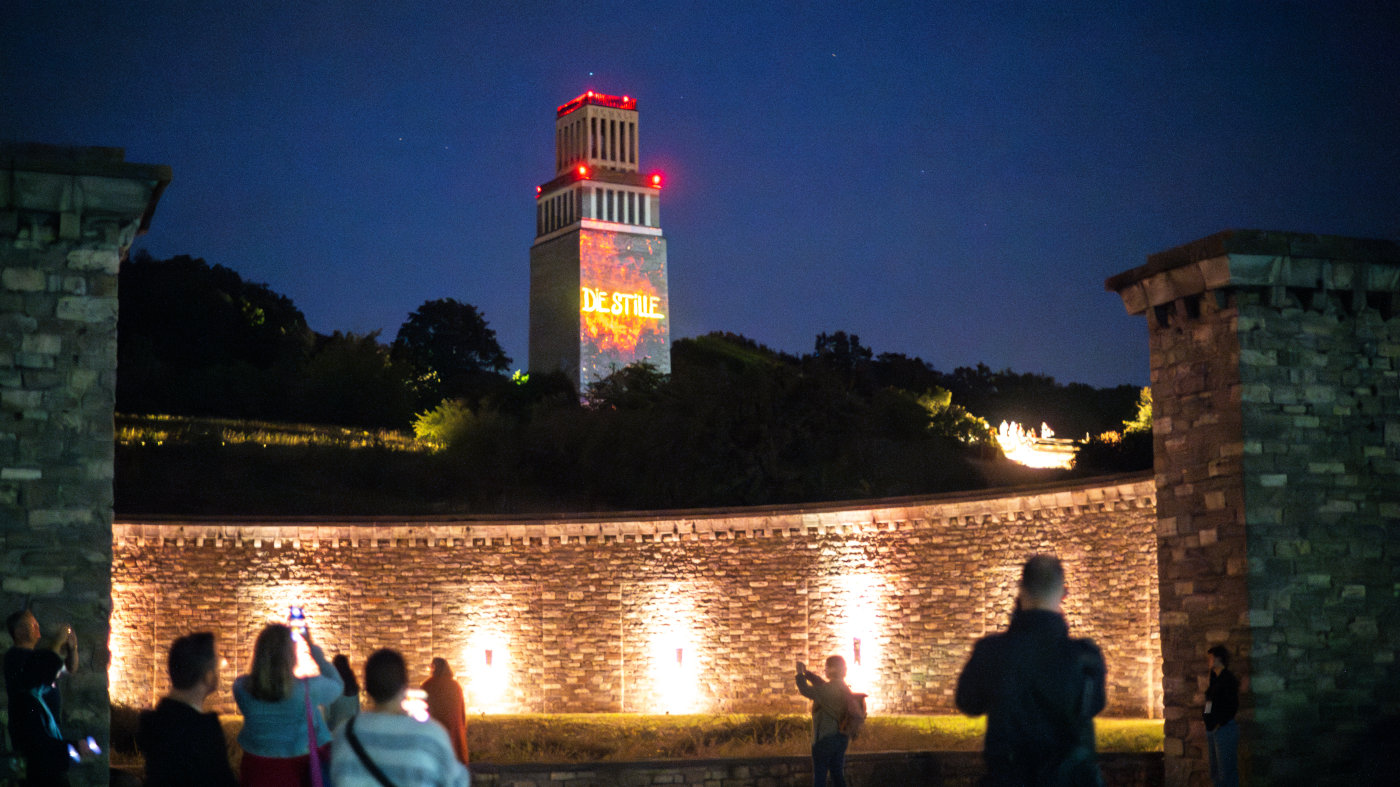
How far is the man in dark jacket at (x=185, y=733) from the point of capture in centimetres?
550

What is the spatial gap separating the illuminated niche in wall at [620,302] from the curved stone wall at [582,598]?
38824mm

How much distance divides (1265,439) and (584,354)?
172 ft

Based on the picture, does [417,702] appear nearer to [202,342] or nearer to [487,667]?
[487,667]

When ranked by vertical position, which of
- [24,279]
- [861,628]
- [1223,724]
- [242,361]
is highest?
[242,361]

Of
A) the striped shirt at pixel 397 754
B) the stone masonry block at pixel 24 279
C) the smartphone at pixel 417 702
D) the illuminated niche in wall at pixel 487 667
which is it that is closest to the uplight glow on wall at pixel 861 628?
the illuminated niche in wall at pixel 487 667

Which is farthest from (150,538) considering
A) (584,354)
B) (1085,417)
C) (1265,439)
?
(1085,417)

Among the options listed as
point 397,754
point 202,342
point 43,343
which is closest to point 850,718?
point 397,754

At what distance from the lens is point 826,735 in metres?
10.5

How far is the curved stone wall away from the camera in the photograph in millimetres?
21297

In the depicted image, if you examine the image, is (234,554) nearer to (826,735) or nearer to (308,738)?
(826,735)

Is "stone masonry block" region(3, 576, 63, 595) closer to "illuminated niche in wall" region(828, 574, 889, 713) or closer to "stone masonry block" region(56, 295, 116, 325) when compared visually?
"stone masonry block" region(56, 295, 116, 325)

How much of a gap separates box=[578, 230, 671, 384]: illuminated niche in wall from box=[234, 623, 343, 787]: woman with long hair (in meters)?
56.0

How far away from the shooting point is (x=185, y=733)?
550 centimetres

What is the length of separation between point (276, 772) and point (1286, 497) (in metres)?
8.43
